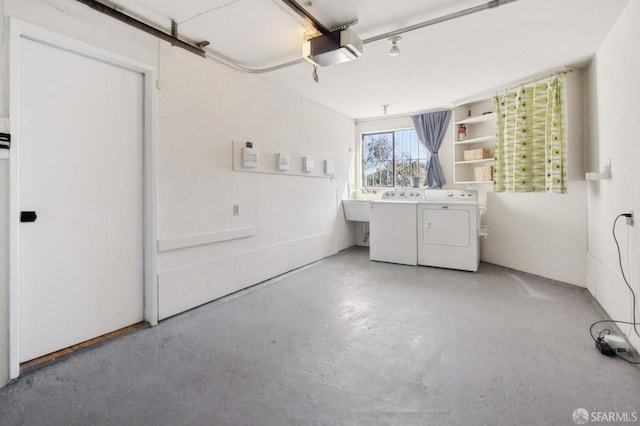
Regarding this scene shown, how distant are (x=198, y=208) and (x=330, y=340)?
1.73 metres

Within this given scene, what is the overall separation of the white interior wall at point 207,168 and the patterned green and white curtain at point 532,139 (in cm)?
259

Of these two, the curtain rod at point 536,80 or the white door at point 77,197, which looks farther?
the curtain rod at point 536,80

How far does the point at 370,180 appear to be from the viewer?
20.3 ft

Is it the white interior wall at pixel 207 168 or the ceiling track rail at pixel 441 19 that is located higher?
the ceiling track rail at pixel 441 19

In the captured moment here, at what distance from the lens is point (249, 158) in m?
3.52

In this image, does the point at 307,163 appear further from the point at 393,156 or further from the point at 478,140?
the point at 478,140

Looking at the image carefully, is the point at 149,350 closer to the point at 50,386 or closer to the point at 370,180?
the point at 50,386

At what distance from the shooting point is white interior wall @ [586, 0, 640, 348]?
2.18 metres

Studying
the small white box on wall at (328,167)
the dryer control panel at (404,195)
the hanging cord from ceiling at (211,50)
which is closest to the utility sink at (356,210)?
the dryer control panel at (404,195)

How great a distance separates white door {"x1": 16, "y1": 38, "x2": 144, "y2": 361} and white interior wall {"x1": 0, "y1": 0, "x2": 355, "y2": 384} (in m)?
0.19

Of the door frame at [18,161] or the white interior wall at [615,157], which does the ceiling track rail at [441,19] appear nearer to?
the white interior wall at [615,157]

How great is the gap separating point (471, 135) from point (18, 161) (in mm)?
5214

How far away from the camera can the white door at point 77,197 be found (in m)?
2.05

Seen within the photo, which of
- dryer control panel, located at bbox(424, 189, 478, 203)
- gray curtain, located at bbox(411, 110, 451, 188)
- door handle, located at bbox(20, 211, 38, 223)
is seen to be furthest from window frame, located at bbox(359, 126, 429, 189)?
door handle, located at bbox(20, 211, 38, 223)
